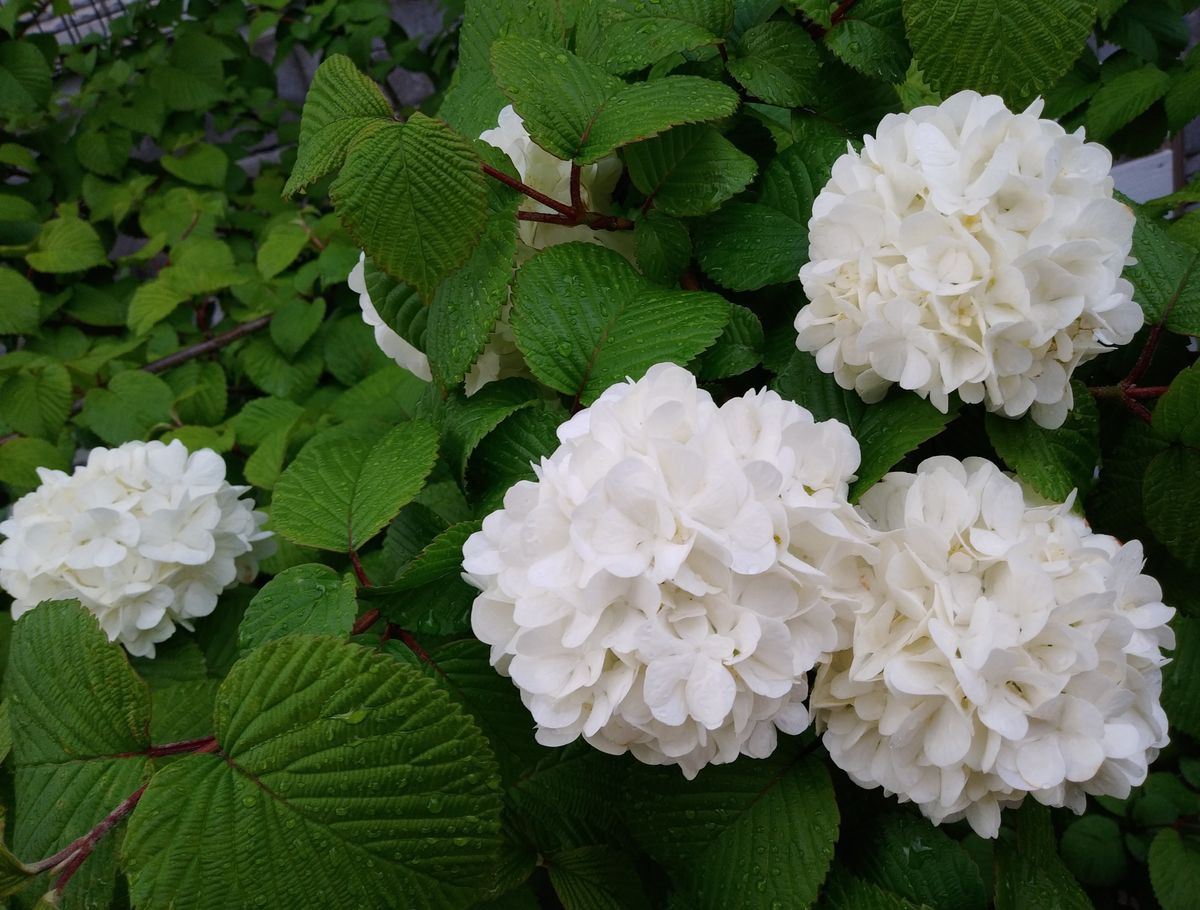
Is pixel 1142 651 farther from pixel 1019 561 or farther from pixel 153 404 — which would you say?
pixel 153 404

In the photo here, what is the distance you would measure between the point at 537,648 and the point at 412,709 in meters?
0.10

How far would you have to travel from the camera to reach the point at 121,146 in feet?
6.70

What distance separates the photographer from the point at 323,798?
1.78ft

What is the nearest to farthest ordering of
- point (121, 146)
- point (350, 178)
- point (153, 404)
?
1. point (350, 178)
2. point (153, 404)
3. point (121, 146)

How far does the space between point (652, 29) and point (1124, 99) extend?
0.92m

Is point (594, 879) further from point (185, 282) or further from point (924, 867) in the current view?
point (185, 282)

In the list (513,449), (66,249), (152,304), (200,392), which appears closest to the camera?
(513,449)

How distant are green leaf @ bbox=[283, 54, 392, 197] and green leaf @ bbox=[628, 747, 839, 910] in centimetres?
49

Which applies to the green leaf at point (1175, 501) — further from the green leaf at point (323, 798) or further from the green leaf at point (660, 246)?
the green leaf at point (323, 798)

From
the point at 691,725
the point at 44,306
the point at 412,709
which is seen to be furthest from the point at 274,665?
the point at 44,306

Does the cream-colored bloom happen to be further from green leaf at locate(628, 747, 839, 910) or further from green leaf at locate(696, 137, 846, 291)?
green leaf at locate(628, 747, 839, 910)

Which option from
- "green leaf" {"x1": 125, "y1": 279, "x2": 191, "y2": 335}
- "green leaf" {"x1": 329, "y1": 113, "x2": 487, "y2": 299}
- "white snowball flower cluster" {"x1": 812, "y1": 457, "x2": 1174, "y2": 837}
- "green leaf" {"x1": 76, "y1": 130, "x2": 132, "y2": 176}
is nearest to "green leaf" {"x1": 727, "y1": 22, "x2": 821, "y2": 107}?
"green leaf" {"x1": 329, "y1": 113, "x2": 487, "y2": 299}

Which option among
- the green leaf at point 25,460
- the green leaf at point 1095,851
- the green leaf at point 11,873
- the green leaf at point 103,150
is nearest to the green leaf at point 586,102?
the green leaf at point 11,873

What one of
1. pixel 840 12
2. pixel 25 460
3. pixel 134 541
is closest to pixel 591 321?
pixel 840 12
